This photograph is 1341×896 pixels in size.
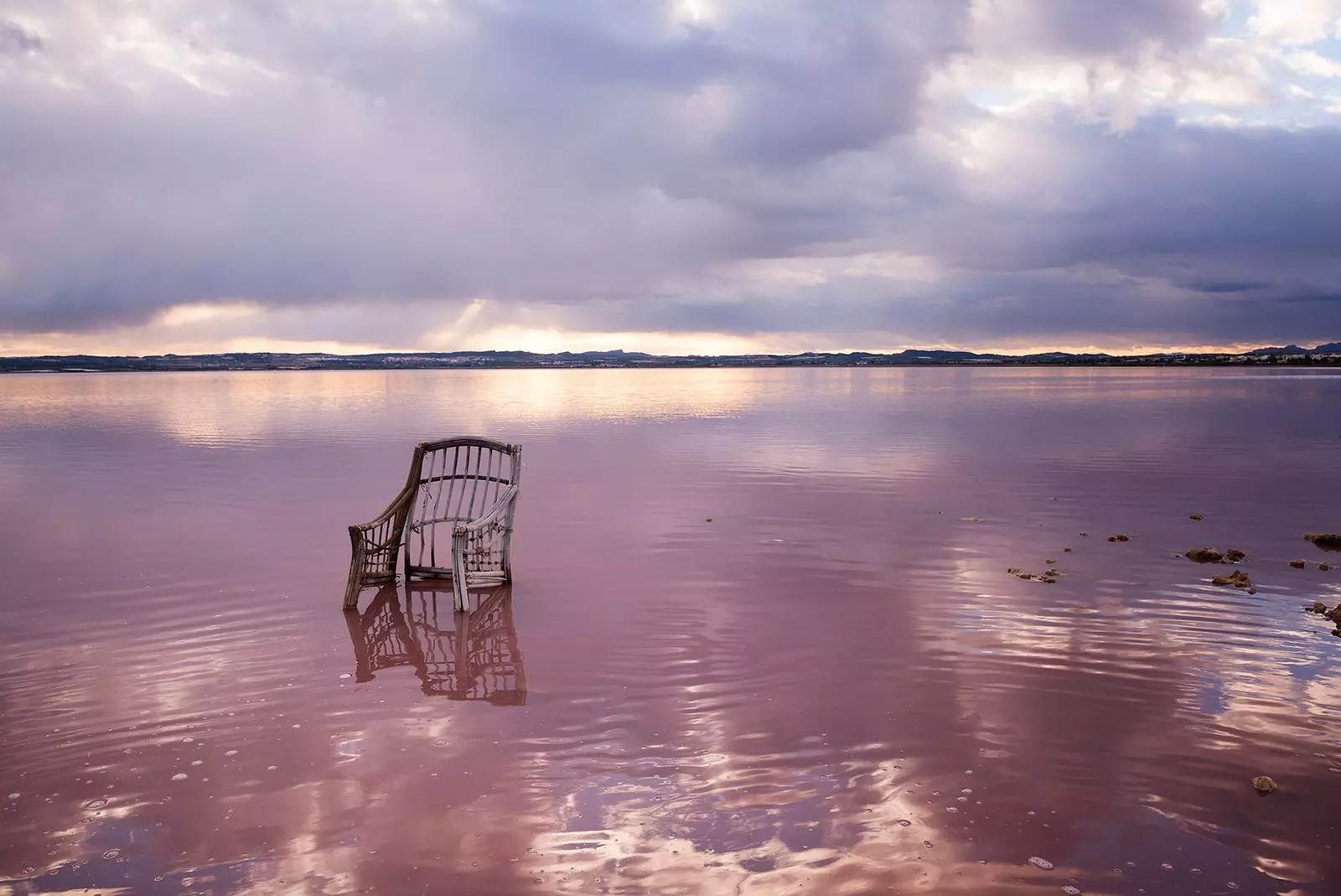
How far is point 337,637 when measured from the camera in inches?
436

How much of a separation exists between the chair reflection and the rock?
6504mm

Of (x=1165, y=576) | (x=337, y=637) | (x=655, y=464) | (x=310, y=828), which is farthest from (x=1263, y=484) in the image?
(x=310, y=828)

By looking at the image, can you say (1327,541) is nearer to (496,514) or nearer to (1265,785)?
(1265,785)

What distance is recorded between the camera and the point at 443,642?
1105 cm

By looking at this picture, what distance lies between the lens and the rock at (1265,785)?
696 centimetres

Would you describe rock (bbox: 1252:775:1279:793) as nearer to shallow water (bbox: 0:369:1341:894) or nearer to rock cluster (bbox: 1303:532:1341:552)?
shallow water (bbox: 0:369:1341:894)

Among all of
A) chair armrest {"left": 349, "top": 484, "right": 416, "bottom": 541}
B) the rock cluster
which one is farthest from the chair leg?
the rock cluster

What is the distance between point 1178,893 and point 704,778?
3.38 m

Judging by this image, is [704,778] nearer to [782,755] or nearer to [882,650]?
[782,755]

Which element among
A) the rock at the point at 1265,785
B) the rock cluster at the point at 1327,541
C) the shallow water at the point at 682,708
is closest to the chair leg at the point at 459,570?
the shallow water at the point at 682,708

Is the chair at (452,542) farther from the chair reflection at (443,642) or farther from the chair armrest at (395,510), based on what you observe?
the chair reflection at (443,642)

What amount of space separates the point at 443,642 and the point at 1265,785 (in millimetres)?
8617

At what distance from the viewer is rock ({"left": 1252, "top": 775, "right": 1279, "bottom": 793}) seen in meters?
6.96

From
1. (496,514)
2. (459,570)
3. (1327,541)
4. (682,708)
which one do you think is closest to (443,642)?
(459,570)
